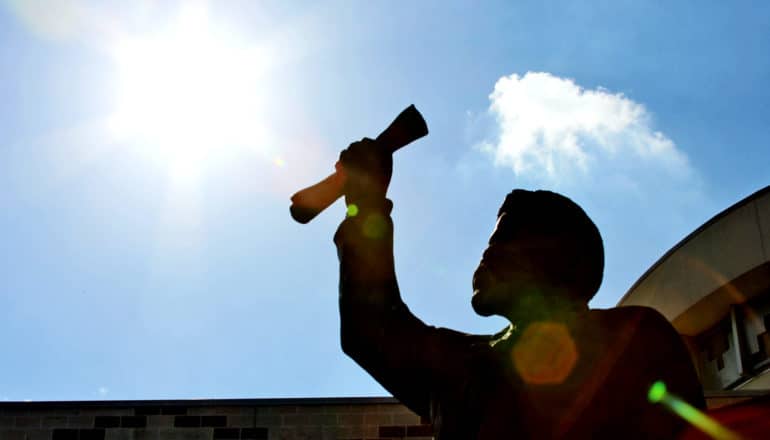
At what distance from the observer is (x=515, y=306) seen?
94.4 inches

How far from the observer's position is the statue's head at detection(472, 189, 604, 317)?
238 centimetres

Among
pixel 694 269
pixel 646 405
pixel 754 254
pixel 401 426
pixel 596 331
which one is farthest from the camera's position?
pixel 694 269

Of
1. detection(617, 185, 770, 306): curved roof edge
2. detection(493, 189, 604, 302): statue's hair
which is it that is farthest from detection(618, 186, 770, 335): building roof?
detection(493, 189, 604, 302): statue's hair

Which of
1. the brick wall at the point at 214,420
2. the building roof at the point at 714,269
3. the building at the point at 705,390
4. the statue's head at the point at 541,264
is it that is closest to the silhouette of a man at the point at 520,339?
the statue's head at the point at 541,264

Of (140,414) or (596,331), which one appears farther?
(140,414)

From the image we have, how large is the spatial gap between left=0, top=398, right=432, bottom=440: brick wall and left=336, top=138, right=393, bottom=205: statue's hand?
8.54 m

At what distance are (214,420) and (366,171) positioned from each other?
358 inches

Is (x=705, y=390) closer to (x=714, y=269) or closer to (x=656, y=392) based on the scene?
(x=714, y=269)

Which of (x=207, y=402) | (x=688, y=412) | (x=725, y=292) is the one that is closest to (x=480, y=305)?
(x=688, y=412)

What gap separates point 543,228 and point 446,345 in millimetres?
362

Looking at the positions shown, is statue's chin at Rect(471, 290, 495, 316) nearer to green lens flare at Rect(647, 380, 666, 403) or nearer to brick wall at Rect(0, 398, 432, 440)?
green lens flare at Rect(647, 380, 666, 403)

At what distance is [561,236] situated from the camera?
240 centimetres

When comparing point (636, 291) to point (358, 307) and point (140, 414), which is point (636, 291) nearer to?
point (140, 414)

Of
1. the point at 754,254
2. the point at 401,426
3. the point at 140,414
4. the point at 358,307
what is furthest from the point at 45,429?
the point at 754,254
